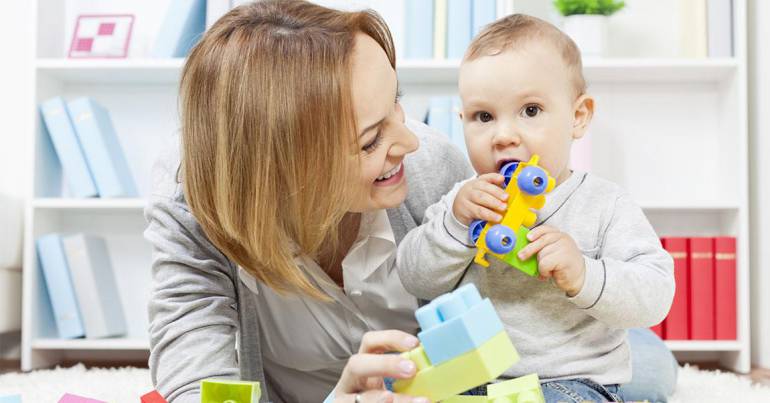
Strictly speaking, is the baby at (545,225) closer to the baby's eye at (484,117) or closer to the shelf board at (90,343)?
the baby's eye at (484,117)

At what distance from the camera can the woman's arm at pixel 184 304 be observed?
3.53 feet

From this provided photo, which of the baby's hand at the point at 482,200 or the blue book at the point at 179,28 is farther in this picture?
the blue book at the point at 179,28

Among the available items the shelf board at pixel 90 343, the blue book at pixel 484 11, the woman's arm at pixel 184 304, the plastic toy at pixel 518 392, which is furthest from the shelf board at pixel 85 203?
the plastic toy at pixel 518 392

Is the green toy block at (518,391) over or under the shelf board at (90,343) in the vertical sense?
over

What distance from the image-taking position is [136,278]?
283 centimetres

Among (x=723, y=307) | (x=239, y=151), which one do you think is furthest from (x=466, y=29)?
(x=239, y=151)

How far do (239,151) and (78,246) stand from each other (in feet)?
5.64

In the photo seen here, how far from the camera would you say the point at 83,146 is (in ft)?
8.39

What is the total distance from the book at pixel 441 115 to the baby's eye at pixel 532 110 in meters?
1.40

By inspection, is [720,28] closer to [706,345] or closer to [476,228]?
[706,345]

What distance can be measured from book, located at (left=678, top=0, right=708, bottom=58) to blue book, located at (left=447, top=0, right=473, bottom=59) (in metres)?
0.68

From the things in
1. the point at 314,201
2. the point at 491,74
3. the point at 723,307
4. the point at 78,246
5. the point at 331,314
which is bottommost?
the point at 723,307

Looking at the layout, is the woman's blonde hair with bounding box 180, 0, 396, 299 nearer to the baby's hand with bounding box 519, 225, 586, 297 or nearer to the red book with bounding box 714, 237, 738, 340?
the baby's hand with bounding box 519, 225, 586, 297

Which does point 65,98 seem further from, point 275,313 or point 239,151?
point 239,151
